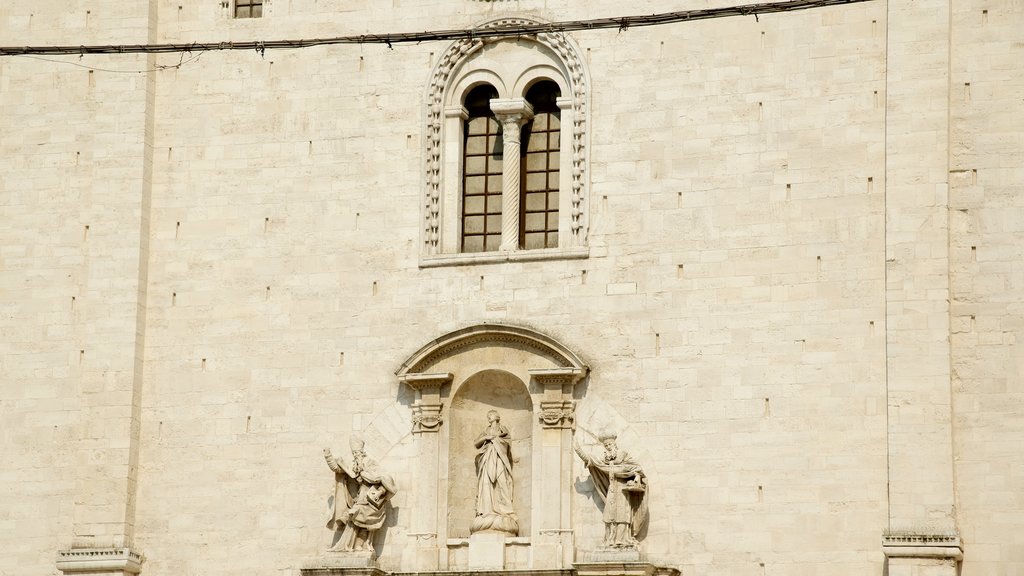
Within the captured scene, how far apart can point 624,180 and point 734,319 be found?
2.28 metres

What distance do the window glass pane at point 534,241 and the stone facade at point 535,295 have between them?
439 mm

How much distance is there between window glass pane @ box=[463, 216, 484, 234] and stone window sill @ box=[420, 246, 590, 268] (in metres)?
0.56

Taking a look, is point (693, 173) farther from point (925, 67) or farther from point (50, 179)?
point (50, 179)

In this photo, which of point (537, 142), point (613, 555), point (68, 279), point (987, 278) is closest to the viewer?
point (987, 278)

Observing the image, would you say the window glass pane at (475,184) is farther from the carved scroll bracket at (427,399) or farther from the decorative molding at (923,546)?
the decorative molding at (923,546)

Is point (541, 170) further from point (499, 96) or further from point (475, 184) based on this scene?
point (499, 96)

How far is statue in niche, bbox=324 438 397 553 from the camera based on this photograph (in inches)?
1038

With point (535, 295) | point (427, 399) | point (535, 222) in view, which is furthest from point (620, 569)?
point (535, 222)

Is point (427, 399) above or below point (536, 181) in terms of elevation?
below

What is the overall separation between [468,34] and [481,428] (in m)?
4.92

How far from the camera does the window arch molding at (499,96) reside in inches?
1062

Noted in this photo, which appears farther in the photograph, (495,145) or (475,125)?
(475,125)

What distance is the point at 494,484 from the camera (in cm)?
2627

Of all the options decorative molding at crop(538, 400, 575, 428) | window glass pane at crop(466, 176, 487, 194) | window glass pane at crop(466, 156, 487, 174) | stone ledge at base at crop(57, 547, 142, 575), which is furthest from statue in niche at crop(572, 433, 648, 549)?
stone ledge at base at crop(57, 547, 142, 575)
